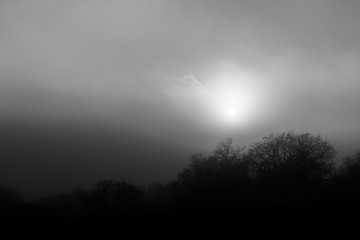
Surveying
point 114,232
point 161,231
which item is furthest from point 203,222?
point 114,232

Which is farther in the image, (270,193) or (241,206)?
(270,193)

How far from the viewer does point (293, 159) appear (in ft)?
180

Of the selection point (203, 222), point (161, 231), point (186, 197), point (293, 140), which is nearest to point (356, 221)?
point (203, 222)

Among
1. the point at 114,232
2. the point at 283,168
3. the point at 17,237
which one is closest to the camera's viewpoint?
the point at 114,232

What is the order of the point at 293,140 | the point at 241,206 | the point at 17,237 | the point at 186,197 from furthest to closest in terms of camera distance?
1. the point at 293,140
2. the point at 186,197
3. the point at 241,206
4. the point at 17,237

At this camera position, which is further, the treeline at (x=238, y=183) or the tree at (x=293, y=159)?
the tree at (x=293, y=159)

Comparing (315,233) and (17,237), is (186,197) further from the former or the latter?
(315,233)

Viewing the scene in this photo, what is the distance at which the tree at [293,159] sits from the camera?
51.1 meters

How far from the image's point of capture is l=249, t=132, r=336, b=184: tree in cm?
5109

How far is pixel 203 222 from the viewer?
981 inches

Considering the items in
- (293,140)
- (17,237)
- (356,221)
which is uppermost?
(293,140)

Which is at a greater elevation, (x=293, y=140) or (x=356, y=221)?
(x=293, y=140)

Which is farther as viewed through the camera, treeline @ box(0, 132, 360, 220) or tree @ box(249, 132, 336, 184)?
tree @ box(249, 132, 336, 184)

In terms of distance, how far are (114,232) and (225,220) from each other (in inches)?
357
